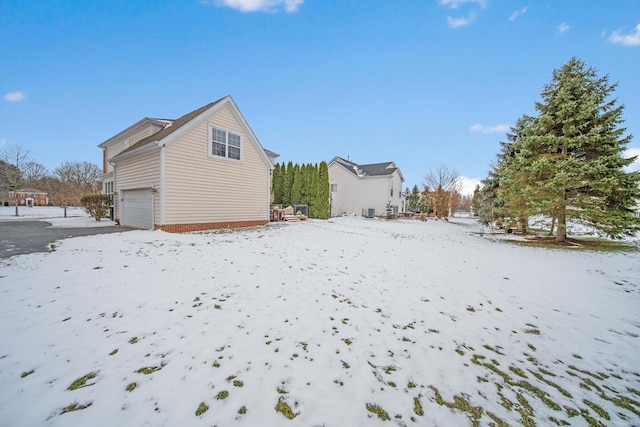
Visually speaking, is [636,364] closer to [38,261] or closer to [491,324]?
[491,324]

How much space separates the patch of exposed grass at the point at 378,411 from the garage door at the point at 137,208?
12294 millimetres

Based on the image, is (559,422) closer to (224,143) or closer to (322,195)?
(224,143)

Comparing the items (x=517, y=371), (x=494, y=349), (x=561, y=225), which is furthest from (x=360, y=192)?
(x=517, y=371)

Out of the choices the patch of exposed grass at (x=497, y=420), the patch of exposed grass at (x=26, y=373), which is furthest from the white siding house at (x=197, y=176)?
the patch of exposed grass at (x=497, y=420)

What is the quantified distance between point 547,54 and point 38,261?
24924 millimetres

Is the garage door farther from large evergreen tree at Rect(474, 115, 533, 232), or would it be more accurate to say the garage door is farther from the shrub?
large evergreen tree at Rect(474, 115, 533, 232)

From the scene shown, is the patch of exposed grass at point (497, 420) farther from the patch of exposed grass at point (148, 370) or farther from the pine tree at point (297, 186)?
the pine tree at point (297, 186)

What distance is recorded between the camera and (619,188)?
9812 mm

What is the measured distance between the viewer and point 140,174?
1161 cm

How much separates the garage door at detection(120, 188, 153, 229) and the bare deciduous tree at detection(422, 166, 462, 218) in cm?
3130

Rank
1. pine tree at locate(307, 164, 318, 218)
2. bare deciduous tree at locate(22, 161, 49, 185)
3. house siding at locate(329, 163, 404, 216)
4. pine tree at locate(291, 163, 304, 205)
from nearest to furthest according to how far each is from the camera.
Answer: pine tree at locate(307, 164, 318, 218)
pine tree at locate(291, 163, 304, 205)
house siding at locate(329, 163, 404, 216)
bare deciduous tree at locate(22, 161, 49, 185)

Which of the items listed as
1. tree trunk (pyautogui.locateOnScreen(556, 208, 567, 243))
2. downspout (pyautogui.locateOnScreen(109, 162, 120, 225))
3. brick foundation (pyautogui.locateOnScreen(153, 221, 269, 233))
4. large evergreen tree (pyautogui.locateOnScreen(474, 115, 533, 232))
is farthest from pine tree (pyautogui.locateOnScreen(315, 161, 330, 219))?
tree trunk (pyautogui.locateOnScreen(556, 208, 567, 243))

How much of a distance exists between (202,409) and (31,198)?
73.3m

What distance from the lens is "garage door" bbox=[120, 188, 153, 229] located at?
11125mm
